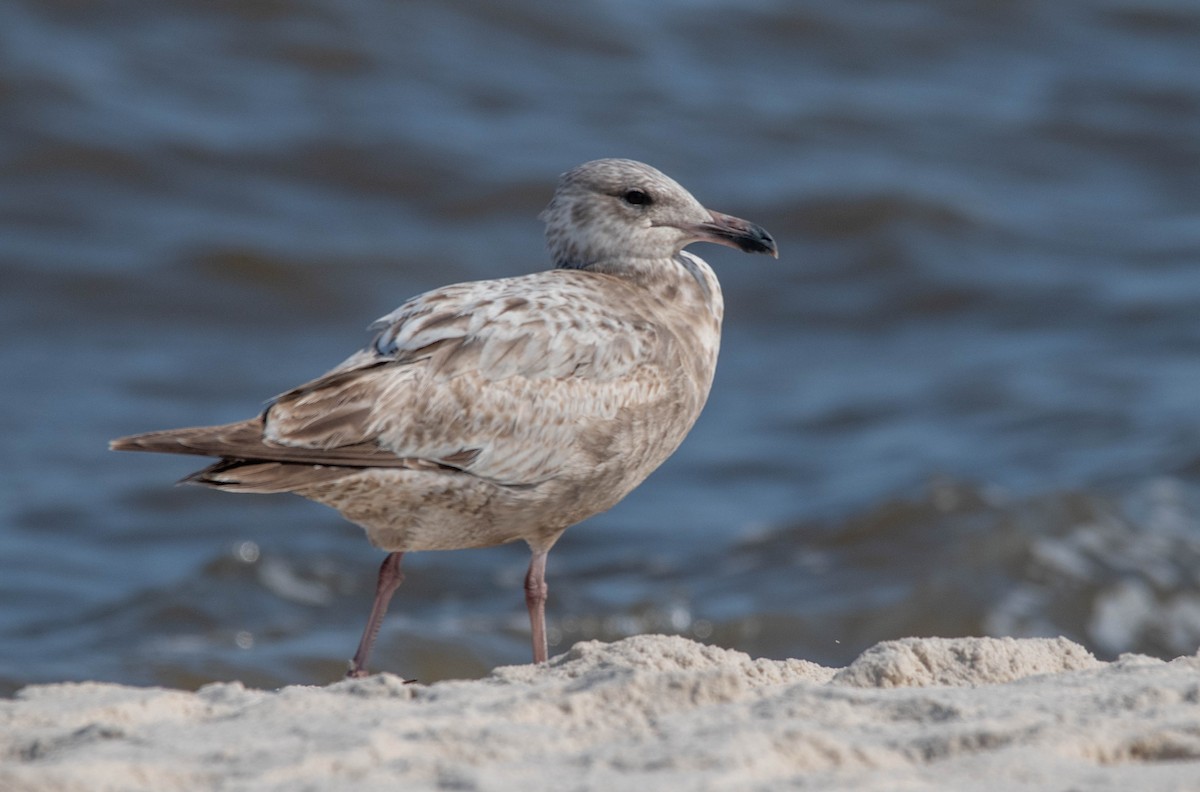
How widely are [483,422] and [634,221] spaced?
1343mm

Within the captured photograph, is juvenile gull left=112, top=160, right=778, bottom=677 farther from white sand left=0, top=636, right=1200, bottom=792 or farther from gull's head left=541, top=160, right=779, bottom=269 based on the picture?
white sand left=0, top=636, right=1200, bottom=792

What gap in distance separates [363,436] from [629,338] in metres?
1.14

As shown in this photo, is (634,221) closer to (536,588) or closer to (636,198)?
(636,198)

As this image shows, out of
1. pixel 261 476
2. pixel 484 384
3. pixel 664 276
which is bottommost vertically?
pixel 261 476

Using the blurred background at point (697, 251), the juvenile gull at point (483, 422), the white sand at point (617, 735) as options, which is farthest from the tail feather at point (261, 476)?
the blurred background at point (697, 251)

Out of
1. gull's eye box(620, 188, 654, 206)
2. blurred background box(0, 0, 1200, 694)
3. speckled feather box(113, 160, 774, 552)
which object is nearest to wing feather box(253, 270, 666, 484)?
speckled feather box(113, 160, 774, 552)

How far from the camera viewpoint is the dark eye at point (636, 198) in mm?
7195

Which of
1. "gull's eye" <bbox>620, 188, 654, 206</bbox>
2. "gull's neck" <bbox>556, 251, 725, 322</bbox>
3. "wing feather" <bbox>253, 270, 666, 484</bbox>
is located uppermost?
"gull's eye" <bbox>620, 188, 654, 206</bbox>

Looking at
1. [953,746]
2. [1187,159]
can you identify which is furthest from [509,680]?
[1187,159]

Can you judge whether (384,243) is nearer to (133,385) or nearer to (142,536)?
(133,385)

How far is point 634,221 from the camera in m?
7.17

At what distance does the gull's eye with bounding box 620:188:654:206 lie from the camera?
283 inches

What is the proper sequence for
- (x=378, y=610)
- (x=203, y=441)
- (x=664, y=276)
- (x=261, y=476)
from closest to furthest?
(x=203, y=441)
(x=261, y=476)
(x=378, y=610)
(x=664, y=276)

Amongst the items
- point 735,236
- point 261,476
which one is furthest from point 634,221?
point 261,476
